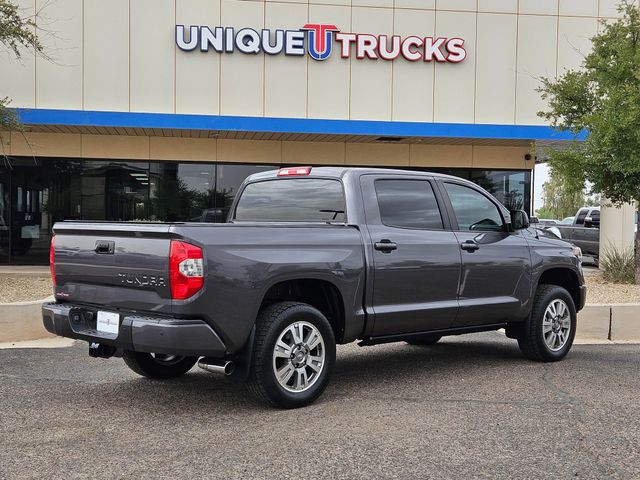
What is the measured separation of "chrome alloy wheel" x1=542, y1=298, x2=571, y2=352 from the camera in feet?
23.7

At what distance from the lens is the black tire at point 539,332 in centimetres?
710

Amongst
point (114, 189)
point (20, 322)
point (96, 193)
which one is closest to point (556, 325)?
point (20, 322)

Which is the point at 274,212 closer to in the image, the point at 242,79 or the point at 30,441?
the point at 30,441

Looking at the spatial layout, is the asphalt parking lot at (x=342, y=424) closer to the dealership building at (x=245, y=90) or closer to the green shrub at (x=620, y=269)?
the green shrub at (x=620, y=269)

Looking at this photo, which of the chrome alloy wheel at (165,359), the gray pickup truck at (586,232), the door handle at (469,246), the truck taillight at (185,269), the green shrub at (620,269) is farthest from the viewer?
the gray pickup truck at (586,232)

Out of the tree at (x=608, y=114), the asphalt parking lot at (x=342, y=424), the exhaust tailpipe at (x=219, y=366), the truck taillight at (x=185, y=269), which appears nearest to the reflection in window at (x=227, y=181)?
the tree at (x=608, y=114)

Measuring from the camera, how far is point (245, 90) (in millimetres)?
16844

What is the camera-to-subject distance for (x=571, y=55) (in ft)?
59.3

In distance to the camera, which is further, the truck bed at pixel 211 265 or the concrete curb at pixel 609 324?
the concrete curb at pixel 609 324

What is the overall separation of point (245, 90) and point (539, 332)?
11.6m

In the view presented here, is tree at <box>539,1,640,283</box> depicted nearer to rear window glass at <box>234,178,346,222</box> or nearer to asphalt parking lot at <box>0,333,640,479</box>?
asphalt parking lot at <box>0,333,640,479</box>

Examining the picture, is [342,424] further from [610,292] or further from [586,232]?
[586,232]

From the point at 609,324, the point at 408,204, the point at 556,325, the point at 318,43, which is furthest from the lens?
the point at 318,43

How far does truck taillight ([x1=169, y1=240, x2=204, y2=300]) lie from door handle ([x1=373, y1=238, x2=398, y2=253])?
1.70 meters
